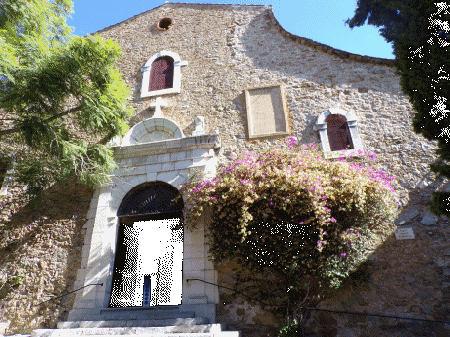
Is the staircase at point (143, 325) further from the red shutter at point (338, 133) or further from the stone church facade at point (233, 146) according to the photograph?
the red shutter at point (338, 133)

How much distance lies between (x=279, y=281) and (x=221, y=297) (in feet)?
3.53

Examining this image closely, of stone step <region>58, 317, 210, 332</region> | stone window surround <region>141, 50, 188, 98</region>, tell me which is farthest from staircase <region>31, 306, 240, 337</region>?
stone window surround <region>141, 50, 188, 98</region>

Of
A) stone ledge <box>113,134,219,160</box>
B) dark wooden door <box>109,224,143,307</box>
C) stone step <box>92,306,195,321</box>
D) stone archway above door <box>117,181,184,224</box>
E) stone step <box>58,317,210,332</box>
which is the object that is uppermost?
stone ledge <box>113,134,219,160</box>

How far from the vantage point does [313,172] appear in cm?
580

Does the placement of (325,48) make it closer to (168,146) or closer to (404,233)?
(168,146)

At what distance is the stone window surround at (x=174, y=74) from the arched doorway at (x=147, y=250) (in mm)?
2712

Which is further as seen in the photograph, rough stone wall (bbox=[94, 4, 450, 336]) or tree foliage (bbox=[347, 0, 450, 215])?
rough stone wall (bbox=[94, 4, 450, 336])

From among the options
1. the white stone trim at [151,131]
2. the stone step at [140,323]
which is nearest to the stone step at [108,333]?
the stone step at [140,323]

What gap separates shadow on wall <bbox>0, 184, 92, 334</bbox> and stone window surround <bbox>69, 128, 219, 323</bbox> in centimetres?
32

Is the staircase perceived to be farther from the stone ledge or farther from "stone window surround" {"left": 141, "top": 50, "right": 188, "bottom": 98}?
"stone window surround" {"left": 141, "top": 50, "right": 188, "bottom": 98}

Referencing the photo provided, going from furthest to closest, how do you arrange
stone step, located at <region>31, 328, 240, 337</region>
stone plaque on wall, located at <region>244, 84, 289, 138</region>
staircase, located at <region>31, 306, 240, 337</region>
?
stone plaque on wall, located at <region>244, 84, 289, 138</region> < staircase, located at <region>31, 306, 240, 337</region> < stone step, located at <region>31, 328, 240, 337</region>

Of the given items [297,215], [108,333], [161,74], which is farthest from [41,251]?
[297,215]

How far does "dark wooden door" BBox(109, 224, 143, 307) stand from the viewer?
661 cm

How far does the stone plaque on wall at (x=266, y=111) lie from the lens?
24.7ft
